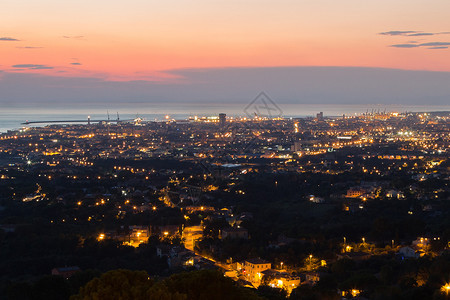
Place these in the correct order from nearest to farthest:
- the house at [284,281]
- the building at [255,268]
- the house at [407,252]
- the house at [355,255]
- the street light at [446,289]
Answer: the street light at [446,289] → the house at [284,281] → the building at [255,268] → the house at [355,255] → the house at [407,252]

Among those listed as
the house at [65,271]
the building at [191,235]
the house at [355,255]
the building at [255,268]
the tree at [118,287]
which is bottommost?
the building at [191,235]

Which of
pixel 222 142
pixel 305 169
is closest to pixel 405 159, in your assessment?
pixel 305 169

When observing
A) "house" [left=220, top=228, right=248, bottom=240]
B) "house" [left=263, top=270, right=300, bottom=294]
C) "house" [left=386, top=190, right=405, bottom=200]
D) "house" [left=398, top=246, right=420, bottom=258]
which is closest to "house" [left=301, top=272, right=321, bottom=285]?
"house" [left=263, top=270, right=300, bottom=294]

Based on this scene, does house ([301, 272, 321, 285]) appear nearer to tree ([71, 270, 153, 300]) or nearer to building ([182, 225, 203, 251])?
building ([182, 225, 203, 251])

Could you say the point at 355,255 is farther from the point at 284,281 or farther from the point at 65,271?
the point at 65,271

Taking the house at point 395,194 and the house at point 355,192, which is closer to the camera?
the house at point 395,194

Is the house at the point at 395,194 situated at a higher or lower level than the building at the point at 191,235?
higher

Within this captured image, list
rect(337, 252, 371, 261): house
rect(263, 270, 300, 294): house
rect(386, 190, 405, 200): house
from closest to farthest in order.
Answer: rect(263, 270, 300, 294): house, rect(337, 252, 371, 261): house, rect(386, 190, 405, 200): house

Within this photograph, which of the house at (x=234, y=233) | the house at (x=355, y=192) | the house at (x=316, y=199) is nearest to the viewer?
the house at (x=234, y=233)

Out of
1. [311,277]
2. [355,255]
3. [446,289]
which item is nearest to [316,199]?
[355,255]

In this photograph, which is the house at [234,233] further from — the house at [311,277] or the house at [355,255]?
the house at [311,277]

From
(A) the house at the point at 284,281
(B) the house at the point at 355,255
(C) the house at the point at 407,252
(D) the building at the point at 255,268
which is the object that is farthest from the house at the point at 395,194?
(A) the house at the point at 284,281
